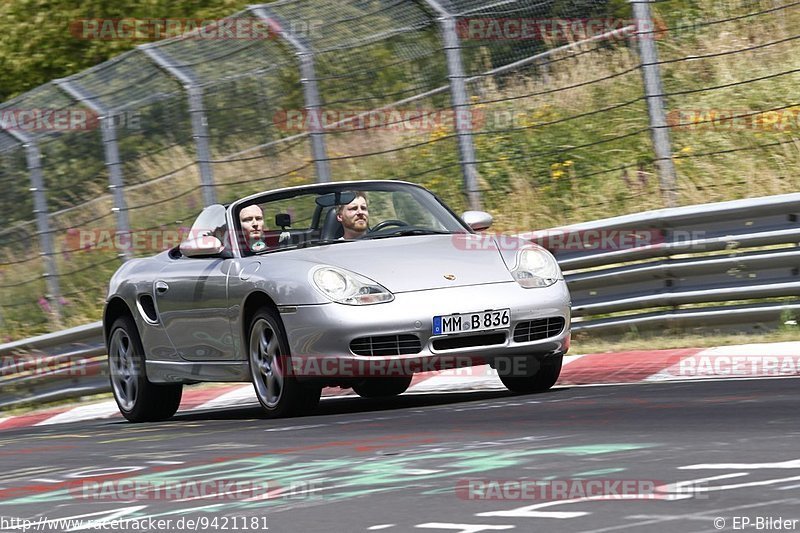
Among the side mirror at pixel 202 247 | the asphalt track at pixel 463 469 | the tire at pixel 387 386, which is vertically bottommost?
the asphalt track at pixel 463 469

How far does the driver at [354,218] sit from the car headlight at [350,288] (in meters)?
0.94

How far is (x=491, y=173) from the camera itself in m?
13.2

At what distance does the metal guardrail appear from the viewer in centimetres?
992

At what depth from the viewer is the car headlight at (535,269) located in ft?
27.7

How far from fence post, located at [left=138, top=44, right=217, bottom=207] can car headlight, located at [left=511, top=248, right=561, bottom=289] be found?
5.58m

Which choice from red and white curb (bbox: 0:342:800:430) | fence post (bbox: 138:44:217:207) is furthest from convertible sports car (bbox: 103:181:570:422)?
fence post (bbox: 138:44:217:207)

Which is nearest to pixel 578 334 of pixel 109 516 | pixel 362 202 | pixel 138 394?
pixel 362 202

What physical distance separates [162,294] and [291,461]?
352cm

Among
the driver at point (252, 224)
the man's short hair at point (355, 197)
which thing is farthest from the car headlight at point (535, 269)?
the driver at point (252, 224)

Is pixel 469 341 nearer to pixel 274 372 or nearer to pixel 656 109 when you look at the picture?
pixel 274 372

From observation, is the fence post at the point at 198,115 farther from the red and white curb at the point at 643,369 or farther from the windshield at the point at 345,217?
the windshield at the point at 345,217

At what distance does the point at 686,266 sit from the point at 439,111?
9.15 feet

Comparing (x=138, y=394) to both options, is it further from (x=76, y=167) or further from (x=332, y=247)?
(x=76, y=167)

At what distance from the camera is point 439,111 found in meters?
12.2
